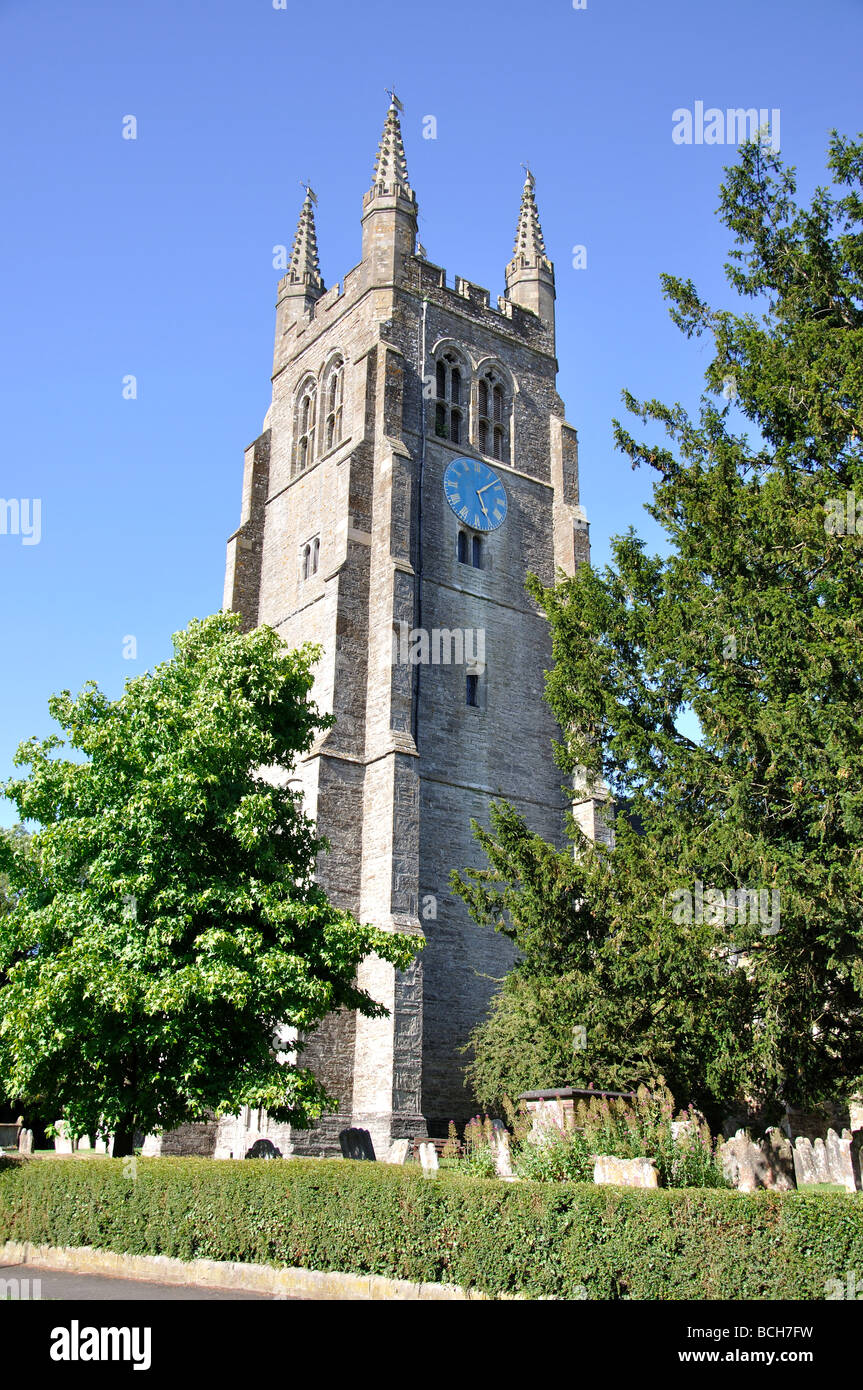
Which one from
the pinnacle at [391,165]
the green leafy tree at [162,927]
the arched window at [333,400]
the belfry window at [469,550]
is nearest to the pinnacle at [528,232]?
the pinnacle at [391,165]

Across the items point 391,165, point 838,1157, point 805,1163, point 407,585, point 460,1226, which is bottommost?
point 805,1163

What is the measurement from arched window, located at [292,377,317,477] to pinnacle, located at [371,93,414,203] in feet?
21.6

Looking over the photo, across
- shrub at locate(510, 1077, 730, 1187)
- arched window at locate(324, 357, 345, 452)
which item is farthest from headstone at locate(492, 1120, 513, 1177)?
arched window at locate(324, 357, 345, 452)

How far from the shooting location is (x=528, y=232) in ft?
130

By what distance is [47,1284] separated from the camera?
1109 cm

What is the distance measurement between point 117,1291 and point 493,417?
2916 cm

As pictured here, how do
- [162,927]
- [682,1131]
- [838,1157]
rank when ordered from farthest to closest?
1. [838,1157]
2. [162,927]
3. [682,1131]

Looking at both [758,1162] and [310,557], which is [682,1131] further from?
[310,557]

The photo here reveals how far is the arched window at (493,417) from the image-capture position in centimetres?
3447

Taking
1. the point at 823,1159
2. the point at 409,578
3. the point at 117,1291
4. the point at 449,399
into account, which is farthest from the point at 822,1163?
the point at 449,399

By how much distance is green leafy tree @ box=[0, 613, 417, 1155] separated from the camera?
1379cm

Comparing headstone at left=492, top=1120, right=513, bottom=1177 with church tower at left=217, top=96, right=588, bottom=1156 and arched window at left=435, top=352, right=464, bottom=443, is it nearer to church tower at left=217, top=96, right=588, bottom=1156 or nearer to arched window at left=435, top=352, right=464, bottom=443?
church tower at left=217, top=96, right=588, bottom=1156

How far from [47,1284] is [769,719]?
10.3 m

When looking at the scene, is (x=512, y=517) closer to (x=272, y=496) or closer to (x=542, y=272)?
(x=272, y=496)
